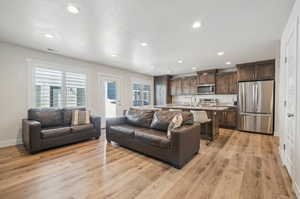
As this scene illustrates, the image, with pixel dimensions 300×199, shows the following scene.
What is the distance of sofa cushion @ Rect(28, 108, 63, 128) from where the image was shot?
10.7 feet

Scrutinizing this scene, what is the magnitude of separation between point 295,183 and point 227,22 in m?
2.52

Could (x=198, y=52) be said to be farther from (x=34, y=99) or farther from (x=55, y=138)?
(x=34, y=99)

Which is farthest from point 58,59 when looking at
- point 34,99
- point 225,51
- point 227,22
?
point 225,51

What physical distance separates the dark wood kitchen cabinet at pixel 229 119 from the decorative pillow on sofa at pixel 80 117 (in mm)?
4965

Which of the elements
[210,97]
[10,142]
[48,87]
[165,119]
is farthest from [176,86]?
[10,142]

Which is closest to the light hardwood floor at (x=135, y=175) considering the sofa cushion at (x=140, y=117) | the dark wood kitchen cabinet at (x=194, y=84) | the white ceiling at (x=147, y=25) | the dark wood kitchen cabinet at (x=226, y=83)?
the sofa cushion at (x=140, y=117)

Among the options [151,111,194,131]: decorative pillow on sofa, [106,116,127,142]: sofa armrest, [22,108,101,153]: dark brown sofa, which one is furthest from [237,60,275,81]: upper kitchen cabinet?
[22,108,101,153]: dark brown sofa

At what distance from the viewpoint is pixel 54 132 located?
3059 millimetres

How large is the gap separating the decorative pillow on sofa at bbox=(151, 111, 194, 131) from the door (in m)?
3.11

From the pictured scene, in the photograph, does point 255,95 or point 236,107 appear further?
point 236,107

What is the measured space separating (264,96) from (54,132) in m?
6.22

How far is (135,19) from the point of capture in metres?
2.15

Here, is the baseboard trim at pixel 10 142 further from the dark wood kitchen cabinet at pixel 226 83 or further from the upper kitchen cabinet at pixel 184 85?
the dark wood kitchen cabinet at pixel 226 83

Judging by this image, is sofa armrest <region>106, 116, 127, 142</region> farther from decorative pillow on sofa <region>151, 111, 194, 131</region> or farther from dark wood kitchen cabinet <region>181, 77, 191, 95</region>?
dark wood kitchen cabinet <region>181, 77, 191, 95</region>
